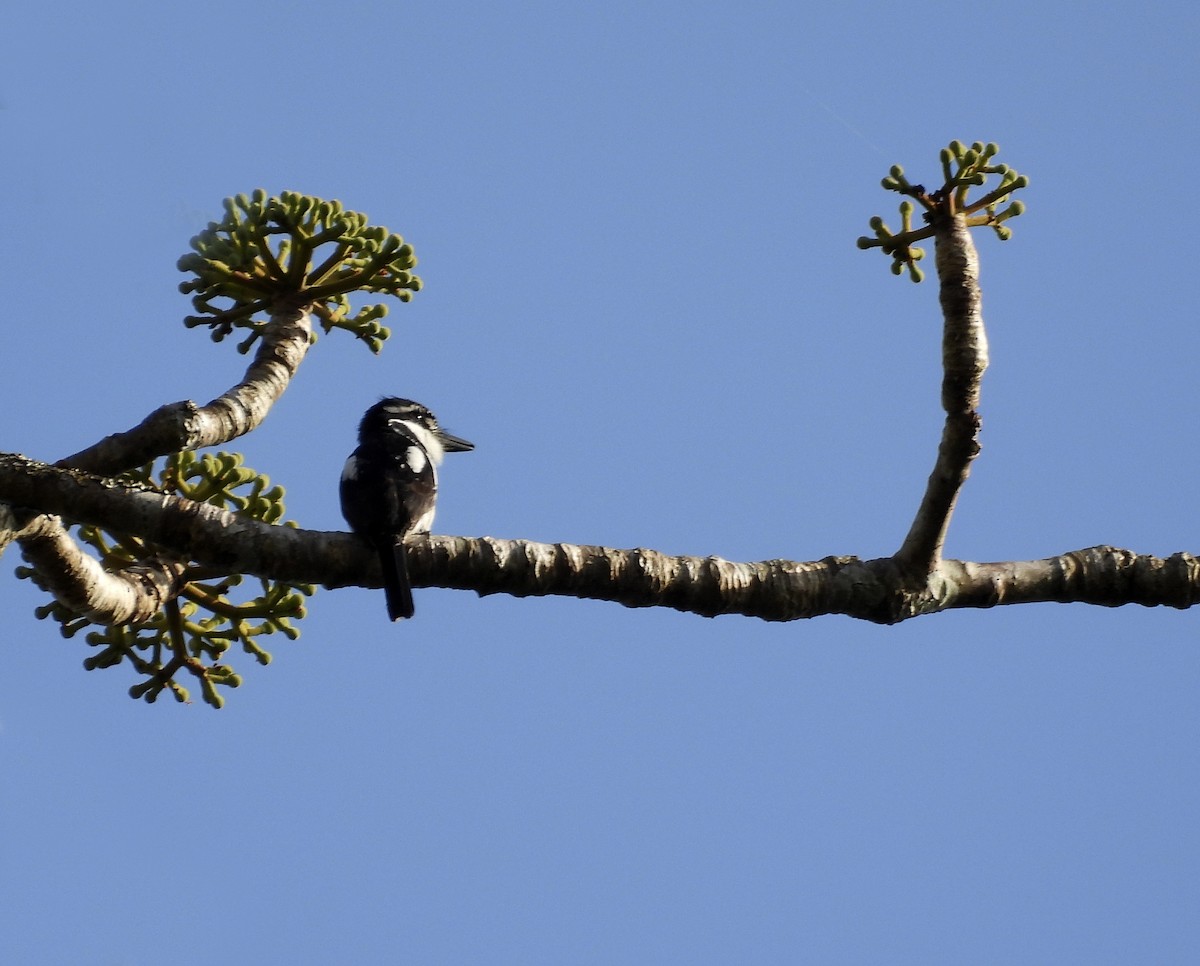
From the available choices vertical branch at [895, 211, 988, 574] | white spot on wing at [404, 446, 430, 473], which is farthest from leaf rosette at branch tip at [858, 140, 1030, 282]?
white spot on wing at [404, 446, 430, 473]

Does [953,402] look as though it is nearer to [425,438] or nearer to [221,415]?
[221,415]

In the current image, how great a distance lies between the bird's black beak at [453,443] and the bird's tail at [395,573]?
2979 mm

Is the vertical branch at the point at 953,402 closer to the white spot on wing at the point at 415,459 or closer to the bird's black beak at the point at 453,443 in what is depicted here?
the white spot on wing at the point at 415,459

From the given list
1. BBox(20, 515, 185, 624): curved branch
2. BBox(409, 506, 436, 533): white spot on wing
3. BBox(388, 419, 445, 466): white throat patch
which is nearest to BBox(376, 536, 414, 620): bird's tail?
BBox(409, 506, 436, 533): white spot on wing

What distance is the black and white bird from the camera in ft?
16.4

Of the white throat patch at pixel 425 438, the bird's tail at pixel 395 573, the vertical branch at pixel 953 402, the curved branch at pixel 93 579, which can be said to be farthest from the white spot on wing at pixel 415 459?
the vertical branch at pixel 953 402

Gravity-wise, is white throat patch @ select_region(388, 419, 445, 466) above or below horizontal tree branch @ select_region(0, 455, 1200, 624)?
above

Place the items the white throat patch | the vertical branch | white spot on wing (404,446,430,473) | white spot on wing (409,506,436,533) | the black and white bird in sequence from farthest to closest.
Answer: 1. the white throat patch
2. white spot on wing (404,446,430,473)
3. white spot on wing (409,506,436,533)
4. the black and white bird
5. the vertical branch

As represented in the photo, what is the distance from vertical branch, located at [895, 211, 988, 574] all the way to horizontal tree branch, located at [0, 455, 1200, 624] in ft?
0.42

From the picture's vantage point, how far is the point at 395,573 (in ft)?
16.0

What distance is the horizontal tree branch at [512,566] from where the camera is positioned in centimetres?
468

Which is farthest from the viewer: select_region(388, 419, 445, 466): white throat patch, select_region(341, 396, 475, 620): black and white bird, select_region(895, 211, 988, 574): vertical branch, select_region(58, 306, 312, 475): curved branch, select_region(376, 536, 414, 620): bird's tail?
select_region(388, 419, 445, 466): white throat patch

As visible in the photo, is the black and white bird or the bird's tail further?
the black and white bird

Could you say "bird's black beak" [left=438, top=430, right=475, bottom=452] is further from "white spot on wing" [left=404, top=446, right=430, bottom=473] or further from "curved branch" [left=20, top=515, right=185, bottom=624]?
"curved branch" [left=20, top=515, right=185, bottom=624]
